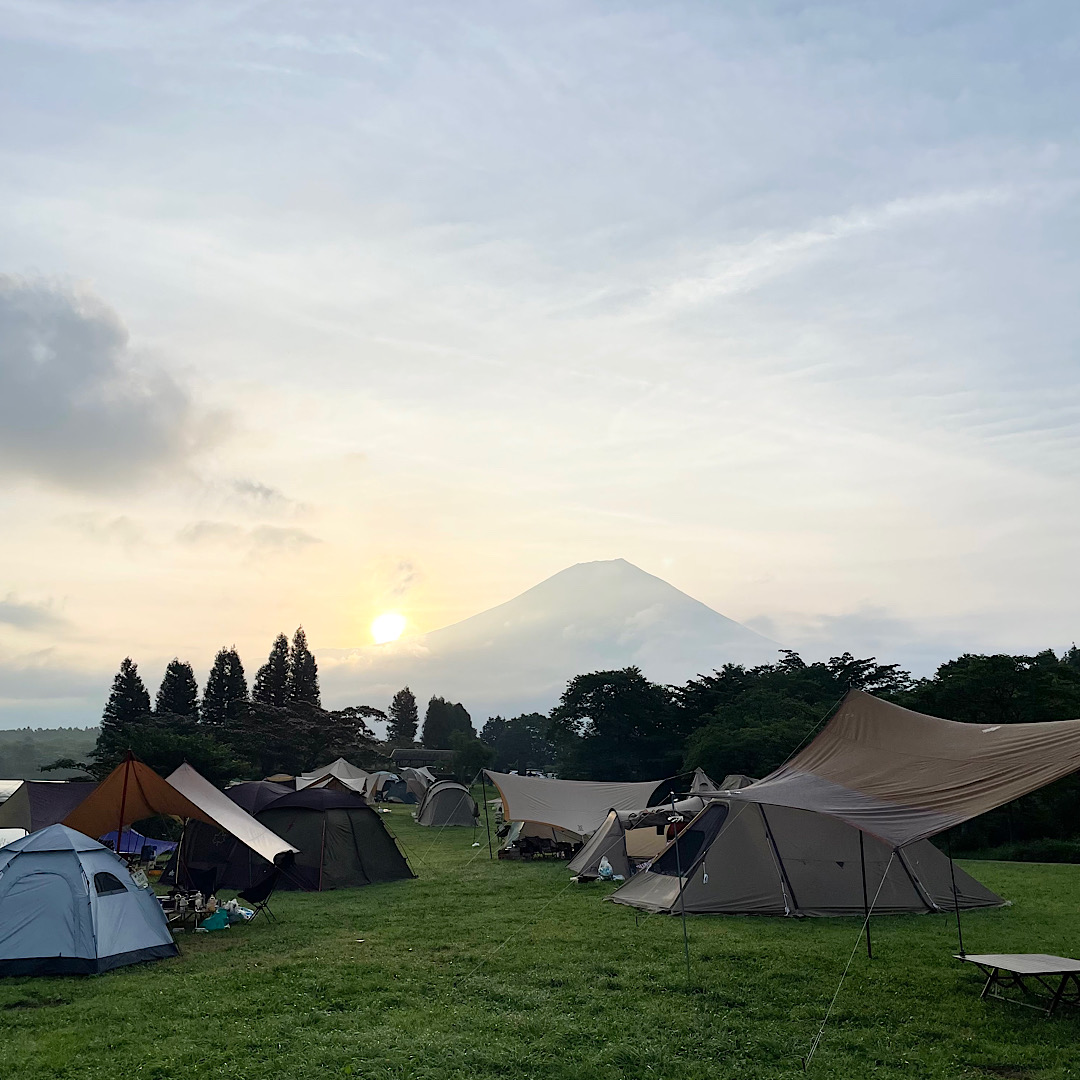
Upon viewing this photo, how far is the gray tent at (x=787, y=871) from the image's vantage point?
1334cm

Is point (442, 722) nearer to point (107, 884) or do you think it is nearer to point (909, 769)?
point (107, 884)

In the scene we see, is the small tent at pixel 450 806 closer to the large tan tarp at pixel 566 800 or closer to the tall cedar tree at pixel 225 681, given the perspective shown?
the large tan tarp at pixel 566 800

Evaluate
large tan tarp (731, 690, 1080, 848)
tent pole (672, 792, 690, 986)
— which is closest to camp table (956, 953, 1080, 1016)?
large tan tarp (731, 690, 1080, 848)

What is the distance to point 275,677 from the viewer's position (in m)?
80.7

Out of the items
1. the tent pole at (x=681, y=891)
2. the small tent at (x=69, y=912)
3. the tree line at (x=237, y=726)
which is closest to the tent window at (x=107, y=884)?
the small tent at (x=69, y=912)

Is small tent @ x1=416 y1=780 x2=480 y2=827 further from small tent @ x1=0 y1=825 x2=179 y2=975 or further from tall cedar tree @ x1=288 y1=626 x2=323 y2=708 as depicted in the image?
tall cedar tree @ x1=288 y1=626 x2=323 y2=708

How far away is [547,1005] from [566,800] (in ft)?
47.9

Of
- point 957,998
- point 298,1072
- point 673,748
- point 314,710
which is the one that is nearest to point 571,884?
point 957,998

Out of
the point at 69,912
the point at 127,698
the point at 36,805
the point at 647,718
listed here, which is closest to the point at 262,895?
the point at 69,912

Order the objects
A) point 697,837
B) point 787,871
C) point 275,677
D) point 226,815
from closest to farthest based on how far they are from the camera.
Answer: point 787,871
point 697,837
point 226,815
point 275,677

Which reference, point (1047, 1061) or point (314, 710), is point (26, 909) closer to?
point (1047, 1061)

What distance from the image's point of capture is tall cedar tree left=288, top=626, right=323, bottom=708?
8325cm

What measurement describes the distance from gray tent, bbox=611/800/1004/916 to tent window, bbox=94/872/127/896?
7.46 m

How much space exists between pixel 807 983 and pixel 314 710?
53.9m
